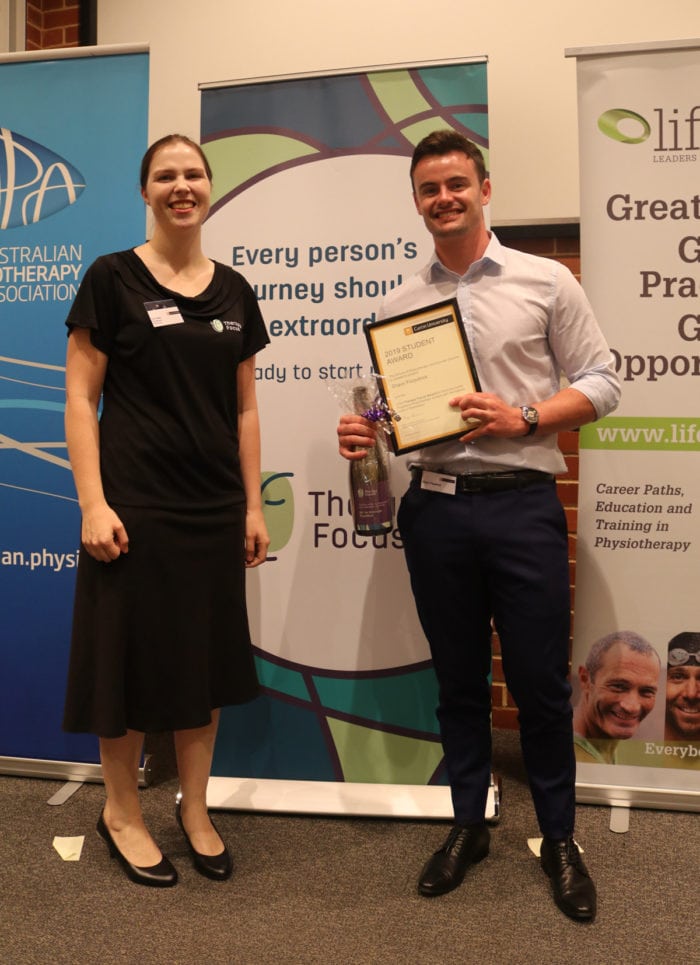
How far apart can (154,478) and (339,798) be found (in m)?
1.24

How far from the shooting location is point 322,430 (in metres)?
2.67

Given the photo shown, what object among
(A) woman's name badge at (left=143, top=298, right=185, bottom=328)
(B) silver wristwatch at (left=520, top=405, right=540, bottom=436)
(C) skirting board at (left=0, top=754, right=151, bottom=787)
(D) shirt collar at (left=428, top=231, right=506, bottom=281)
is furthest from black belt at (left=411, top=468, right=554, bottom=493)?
(C) skirting board at (left=0, top=754, right=151, bottom=787)

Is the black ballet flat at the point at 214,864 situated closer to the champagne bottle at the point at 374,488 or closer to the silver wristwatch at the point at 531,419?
the champagne bottle at the point at 374,488

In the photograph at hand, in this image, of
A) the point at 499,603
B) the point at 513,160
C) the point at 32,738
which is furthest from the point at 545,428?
the point at 32,738

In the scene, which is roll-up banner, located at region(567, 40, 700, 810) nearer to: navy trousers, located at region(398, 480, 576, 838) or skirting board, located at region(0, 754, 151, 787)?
navy trousers, located at region(398, 480, 576, 838)

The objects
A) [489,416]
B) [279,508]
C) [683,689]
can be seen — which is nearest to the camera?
[489,416]

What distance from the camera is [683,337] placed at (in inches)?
98.7

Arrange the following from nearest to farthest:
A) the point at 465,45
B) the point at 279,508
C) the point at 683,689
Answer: the point at 683,689, the point at 279,508, the point at 465,45

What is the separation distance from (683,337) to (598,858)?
4.98ft

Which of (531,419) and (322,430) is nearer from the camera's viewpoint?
(531,419)

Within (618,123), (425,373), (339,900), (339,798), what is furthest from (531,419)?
(339,798)

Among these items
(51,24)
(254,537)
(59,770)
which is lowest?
(59,770)

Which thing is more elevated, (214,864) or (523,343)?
(523,343)

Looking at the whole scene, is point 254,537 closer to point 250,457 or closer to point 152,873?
point 250,457
